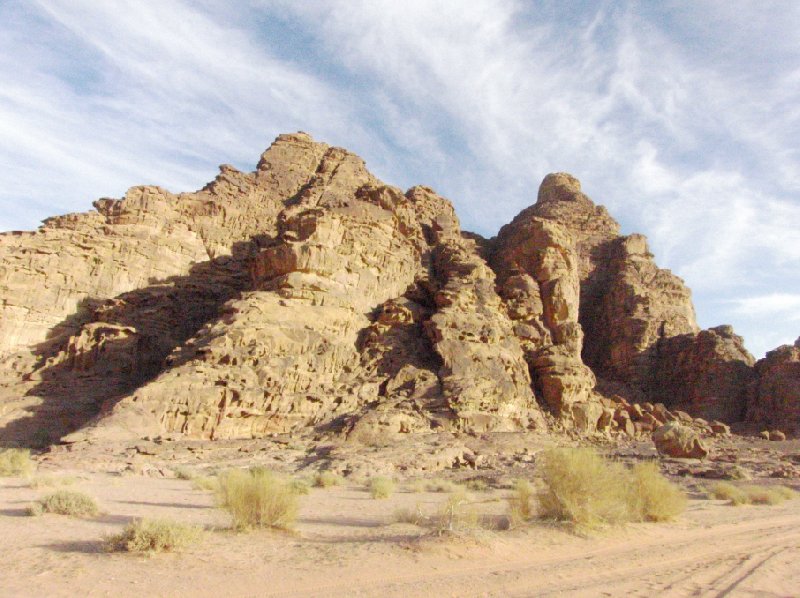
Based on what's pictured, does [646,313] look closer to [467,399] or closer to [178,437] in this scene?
[467,399]

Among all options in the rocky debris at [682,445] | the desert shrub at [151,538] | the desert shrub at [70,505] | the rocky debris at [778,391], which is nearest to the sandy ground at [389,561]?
the desert shrub at [151,538]

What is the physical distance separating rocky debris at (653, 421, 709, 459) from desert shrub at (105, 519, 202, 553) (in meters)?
23.7

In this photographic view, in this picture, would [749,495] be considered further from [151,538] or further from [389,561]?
[151,538]

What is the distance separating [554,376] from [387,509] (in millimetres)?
23927

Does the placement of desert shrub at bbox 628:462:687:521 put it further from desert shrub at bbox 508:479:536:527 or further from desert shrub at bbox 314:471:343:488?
desert shrub at bbox 314:471:343:488

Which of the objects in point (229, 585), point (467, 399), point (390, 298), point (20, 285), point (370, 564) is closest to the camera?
point (229, 585)

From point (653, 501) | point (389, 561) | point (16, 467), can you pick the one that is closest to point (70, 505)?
point (389, 561)

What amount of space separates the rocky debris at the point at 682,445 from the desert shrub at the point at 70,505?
2380cm

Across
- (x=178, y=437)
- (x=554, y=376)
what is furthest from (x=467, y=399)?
(x=178, y=437)

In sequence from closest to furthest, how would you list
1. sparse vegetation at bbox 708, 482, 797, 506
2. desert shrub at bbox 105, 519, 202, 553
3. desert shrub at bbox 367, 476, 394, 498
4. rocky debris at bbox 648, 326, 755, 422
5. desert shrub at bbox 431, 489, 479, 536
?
desert shrub at bbox 105, 519, 202, 553
desert shrub at bbox 431, 489, 479, 536
desert shrub at bbox 367, 476, 394, 498
sparse vegetation at bbox 708, 482, 797, 506
rocky debris at bbox 648, 326, 755, 422

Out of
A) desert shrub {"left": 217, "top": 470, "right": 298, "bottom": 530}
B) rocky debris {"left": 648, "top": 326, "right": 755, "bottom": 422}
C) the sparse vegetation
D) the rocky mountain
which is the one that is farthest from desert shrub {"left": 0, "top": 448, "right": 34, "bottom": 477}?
rocky debris {"left": 648, "top": 326, "right": 755, "bottom": 422}

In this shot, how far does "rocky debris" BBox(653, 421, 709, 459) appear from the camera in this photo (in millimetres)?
24812

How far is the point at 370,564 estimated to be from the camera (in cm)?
711

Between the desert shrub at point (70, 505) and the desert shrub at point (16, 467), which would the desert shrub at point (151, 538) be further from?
the desert shrub at point (16, 467)
